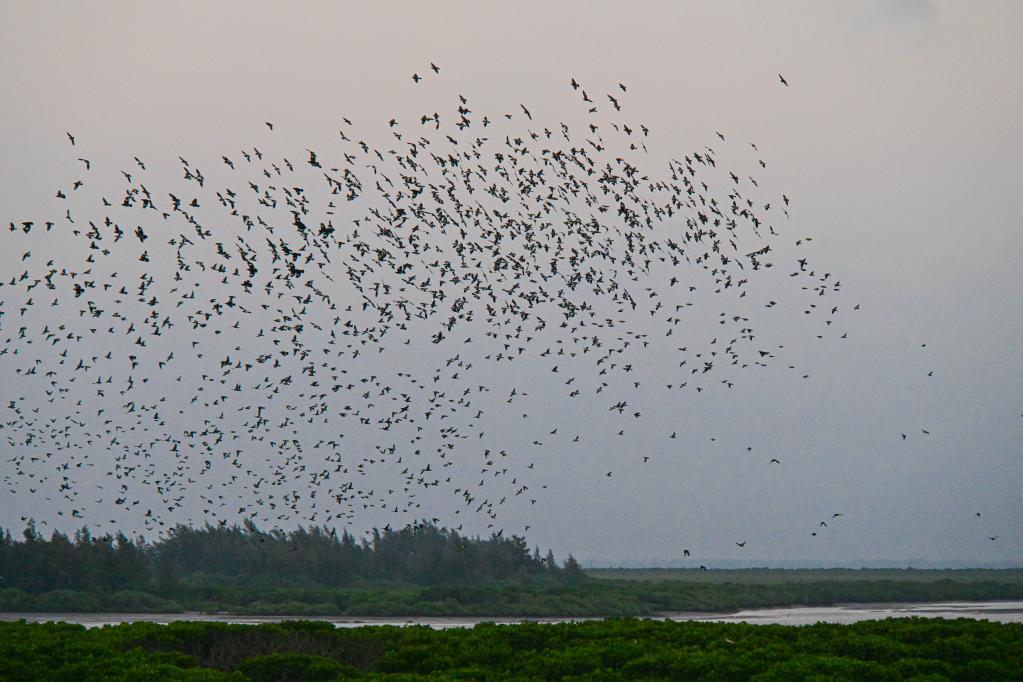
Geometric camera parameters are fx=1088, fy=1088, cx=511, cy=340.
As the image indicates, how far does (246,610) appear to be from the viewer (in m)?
72.5

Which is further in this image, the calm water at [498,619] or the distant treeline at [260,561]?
the distant treeline at [260,561]

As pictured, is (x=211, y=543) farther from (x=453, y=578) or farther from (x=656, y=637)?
(x=656, y=637)

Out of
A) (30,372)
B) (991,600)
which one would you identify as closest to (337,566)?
(991,600)

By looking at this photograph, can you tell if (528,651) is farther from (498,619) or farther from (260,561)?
(260,561)

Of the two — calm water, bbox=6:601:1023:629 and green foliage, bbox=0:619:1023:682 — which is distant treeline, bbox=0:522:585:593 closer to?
calm water, bbox=6:601:1023:629

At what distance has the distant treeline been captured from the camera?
79.8m

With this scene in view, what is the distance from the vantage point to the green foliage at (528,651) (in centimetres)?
2561

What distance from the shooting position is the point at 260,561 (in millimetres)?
103250

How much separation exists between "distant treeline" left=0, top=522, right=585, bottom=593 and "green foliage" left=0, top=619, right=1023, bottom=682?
49.0 m

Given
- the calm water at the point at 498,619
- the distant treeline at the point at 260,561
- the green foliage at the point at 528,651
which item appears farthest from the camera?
the distant treeline at the point at 260,561

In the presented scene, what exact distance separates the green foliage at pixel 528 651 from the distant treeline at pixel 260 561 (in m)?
49.0

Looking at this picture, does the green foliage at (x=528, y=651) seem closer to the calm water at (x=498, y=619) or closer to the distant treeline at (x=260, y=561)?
the calm water at (x=498, y=619)

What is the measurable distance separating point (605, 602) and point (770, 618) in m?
14.5

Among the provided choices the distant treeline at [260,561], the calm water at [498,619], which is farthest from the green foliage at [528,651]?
the distant treeline at [260,561]
